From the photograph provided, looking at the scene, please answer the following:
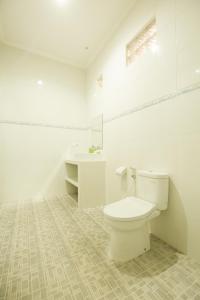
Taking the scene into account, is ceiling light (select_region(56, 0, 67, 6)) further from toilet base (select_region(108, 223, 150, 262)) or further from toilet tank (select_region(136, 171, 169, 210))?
toilet base (select_region(108, 223, 150, 262))

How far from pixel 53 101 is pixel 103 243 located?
2.66 meters

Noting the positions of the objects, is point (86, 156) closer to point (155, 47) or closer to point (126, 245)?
point (126, 245)

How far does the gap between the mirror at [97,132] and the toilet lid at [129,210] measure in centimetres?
142

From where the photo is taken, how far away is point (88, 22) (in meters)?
2.23

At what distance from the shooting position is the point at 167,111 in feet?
4.84

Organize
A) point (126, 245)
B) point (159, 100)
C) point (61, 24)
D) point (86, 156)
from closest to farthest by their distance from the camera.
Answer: point (126, 245)
point (159, 100)
point (61, 24)
point (86, 156)

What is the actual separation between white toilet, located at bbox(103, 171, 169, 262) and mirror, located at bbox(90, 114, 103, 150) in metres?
1.41

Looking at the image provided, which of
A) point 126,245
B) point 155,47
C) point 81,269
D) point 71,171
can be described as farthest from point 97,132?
point 81,269

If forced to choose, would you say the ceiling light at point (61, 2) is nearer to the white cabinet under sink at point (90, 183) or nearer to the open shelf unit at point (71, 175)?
the white cabinet under sink at point (90, 183)

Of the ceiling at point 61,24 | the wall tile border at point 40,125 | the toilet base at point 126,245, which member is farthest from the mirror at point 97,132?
the toilet base at point 126,245

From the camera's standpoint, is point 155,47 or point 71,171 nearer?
point 155,47

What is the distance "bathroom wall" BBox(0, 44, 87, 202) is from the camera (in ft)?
8.62

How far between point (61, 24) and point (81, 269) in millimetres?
3073

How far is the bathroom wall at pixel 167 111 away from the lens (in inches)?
49.4
